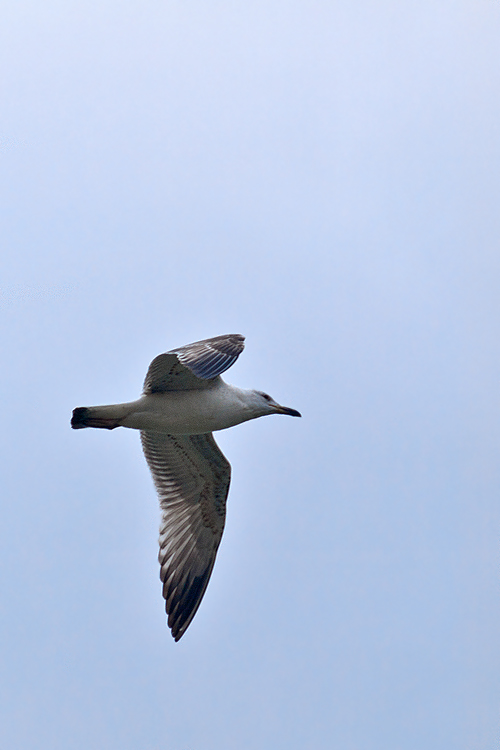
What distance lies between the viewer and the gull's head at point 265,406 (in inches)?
301

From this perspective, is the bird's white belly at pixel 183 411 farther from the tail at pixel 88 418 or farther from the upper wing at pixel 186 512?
the upper wing at pixel 186 512

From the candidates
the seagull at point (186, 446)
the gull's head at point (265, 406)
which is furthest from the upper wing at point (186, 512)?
the gull's head at point (265, 406)

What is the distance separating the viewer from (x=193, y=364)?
650 centimetres

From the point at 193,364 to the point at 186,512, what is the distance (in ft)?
7.87

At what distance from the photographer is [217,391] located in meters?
7.43

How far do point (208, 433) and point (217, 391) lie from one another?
0.66 metres

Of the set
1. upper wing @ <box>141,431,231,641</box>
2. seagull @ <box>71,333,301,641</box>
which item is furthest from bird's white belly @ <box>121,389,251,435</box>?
upper wing @ <box>141,431,231,641</box>

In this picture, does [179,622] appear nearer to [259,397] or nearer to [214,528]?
[214,528]

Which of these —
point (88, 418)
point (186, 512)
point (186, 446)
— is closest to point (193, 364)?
point (88, 418)

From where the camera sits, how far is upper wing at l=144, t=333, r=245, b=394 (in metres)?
6.52

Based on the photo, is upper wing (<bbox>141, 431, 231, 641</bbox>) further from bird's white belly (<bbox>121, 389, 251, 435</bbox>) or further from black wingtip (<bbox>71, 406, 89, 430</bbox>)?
black wingtip (<bbox>71, 406, 89, 430</bbox>)

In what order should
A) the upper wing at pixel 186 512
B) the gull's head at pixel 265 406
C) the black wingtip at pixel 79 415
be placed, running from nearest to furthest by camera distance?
the black wingtip at pixel 79 415 < the gull's head at pixel 265 406 < the upper wing at pixel 186 512

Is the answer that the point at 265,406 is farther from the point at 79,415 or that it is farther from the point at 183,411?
the point at 79,415

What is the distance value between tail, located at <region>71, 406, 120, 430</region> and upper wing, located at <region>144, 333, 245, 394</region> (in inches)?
16.1
